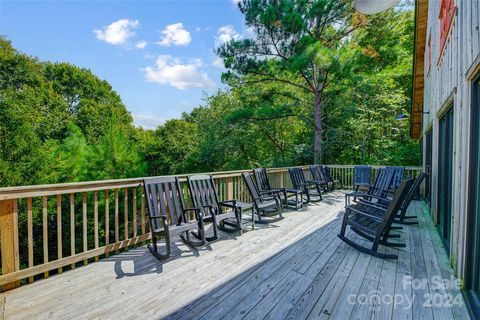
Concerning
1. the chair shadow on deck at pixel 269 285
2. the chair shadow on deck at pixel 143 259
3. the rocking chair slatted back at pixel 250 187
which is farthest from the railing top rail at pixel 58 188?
the rocking chair slatted back at pixel 250 187

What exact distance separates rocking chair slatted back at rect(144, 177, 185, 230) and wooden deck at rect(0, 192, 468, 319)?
1.48 feet

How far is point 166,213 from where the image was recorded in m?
3.43

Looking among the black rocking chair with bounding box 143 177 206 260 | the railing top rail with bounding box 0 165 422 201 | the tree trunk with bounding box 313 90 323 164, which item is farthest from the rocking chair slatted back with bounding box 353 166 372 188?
the railing top rail with bounding box 0 165 422 201

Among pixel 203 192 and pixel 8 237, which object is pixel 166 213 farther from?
pixel 8 237

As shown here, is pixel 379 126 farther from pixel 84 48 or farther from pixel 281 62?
pixel 84 48

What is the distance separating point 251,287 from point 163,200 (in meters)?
1.64

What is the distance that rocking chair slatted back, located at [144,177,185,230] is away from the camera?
319cm

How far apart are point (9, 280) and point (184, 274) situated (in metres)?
1.58

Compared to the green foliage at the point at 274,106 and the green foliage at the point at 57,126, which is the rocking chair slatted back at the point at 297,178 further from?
the green foliage at the point at 57,126

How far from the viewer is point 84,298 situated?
7.33ft

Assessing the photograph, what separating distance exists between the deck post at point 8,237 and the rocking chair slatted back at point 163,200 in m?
1.26

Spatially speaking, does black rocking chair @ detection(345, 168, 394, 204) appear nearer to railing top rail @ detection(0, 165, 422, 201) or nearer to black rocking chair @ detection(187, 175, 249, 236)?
black rocking chair @ detection(187, 175, 249, 236)

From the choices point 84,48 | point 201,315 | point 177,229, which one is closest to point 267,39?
point 177,229

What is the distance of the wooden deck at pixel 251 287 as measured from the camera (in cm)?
204
